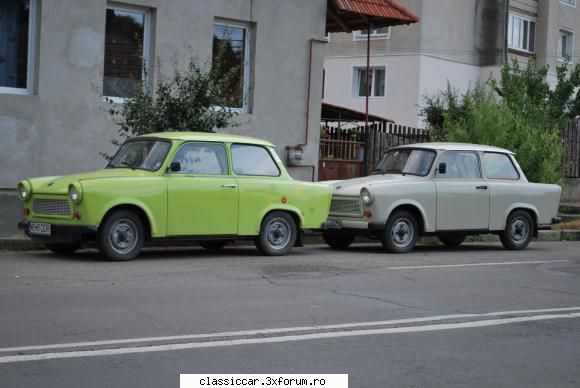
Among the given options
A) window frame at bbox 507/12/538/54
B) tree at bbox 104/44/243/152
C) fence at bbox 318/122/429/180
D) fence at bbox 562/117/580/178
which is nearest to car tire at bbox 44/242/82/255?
tree at bbox 104/44/243/152

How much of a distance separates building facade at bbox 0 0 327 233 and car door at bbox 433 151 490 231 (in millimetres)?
4505

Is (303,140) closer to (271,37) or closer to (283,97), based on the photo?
(283,97)

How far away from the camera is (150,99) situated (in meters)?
15.4

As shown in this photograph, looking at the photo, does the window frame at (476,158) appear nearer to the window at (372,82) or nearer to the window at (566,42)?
the window at (372,82)

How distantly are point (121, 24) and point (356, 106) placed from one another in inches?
942

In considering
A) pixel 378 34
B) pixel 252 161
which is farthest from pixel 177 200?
pixel 378 34

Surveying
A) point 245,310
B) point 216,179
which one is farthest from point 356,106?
point 245,310

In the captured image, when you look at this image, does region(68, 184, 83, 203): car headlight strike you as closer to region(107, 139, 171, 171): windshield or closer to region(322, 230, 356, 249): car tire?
region(107, 139, 171, 171): windshield

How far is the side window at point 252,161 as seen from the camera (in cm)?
1352

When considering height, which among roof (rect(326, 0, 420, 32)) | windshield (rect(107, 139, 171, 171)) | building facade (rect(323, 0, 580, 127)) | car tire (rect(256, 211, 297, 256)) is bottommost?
car tire (rect(256, 211, 297, 256))

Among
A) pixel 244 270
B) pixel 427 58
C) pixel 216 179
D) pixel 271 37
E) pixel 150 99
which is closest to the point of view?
pixel 244 270

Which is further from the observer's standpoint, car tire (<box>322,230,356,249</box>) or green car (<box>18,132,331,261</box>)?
car tire (<box>322,230,356,249</box>)

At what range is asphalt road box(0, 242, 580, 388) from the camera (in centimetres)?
649

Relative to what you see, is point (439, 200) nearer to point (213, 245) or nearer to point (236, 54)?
point (213, 245)
